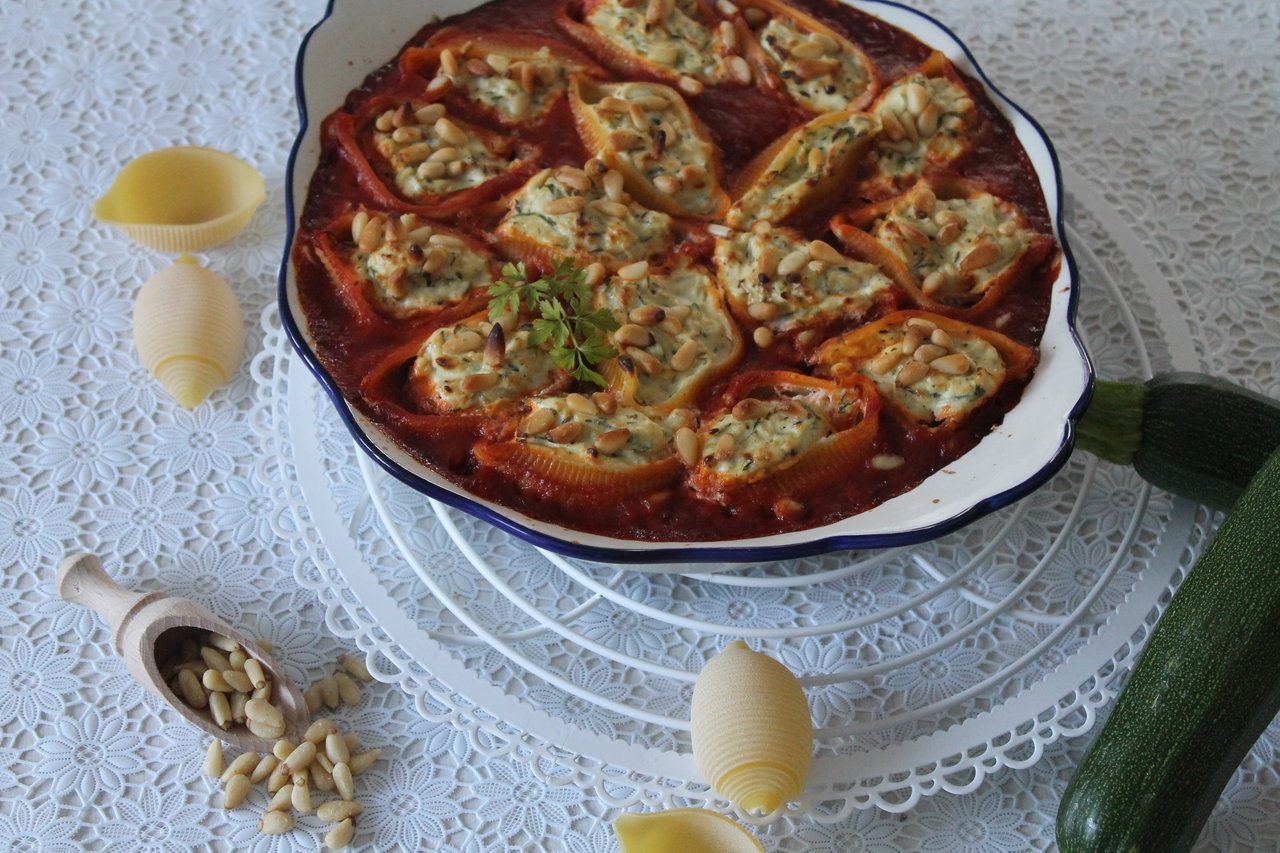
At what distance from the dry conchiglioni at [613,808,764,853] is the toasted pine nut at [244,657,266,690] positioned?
973 millimetres

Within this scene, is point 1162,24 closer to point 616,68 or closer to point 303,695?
point 616,68

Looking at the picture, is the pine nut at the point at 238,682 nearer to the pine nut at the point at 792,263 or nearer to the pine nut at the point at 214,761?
the pine nut at the point at 214,761

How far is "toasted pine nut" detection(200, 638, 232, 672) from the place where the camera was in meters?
3.03

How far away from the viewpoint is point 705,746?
273cm

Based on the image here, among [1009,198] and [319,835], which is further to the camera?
[1009,198]

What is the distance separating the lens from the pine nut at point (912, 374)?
3.08m

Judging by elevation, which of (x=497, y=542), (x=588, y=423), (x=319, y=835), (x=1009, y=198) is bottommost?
(x=319, y=835)

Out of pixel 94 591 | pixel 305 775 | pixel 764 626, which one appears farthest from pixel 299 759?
pixel 764 626

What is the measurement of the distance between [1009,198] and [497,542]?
1.77m

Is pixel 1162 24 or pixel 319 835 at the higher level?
pixel 1162 24

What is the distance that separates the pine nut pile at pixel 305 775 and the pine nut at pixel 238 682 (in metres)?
0.08

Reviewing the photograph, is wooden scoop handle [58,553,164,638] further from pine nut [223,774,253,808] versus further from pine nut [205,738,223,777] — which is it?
pine nut [223,774,253,808]

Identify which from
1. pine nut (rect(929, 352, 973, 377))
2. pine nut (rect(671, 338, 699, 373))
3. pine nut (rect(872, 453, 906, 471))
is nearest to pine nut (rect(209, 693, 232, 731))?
pine nut (rect(671, 338, 699, 373))

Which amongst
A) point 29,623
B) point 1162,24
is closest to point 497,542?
point 29,623
